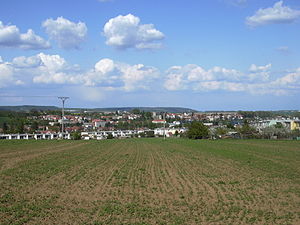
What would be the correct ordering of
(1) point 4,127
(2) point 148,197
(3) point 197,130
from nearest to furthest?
1. (2) point 148,197
2. (3) point 197,130
3. (1) point 4,127

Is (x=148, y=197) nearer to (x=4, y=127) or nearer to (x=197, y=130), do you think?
(x=197, y=130)

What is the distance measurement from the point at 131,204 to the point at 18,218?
4.27m

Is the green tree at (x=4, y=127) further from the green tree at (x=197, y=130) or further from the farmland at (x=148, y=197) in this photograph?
the farmland at (x=148, y=197)

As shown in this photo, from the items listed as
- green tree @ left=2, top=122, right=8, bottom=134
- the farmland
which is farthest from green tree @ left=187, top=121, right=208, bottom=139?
the farmland

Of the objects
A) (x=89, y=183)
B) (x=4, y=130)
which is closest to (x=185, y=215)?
(x=89, y=183)

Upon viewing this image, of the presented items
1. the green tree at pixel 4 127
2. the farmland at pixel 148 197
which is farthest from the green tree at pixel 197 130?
the farmland at pixel 148 197

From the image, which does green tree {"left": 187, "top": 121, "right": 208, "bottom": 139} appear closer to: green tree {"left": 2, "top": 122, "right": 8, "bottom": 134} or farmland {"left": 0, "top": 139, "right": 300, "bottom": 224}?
green tree {"left": 2, "top": 122, "right": 8, "bottom": 134}

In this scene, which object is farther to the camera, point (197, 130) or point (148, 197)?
point (197, 130)

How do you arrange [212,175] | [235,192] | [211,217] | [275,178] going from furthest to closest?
[212,175], [275,178], [235,192], [211,217]

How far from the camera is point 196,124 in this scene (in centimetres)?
10681

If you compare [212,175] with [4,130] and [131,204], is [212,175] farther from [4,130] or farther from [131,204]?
[4,130]

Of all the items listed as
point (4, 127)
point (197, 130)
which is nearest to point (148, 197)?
point (197, 130)

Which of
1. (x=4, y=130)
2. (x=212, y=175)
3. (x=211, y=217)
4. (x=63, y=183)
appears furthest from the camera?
(x=4, y=130)

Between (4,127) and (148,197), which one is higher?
(148,197)
